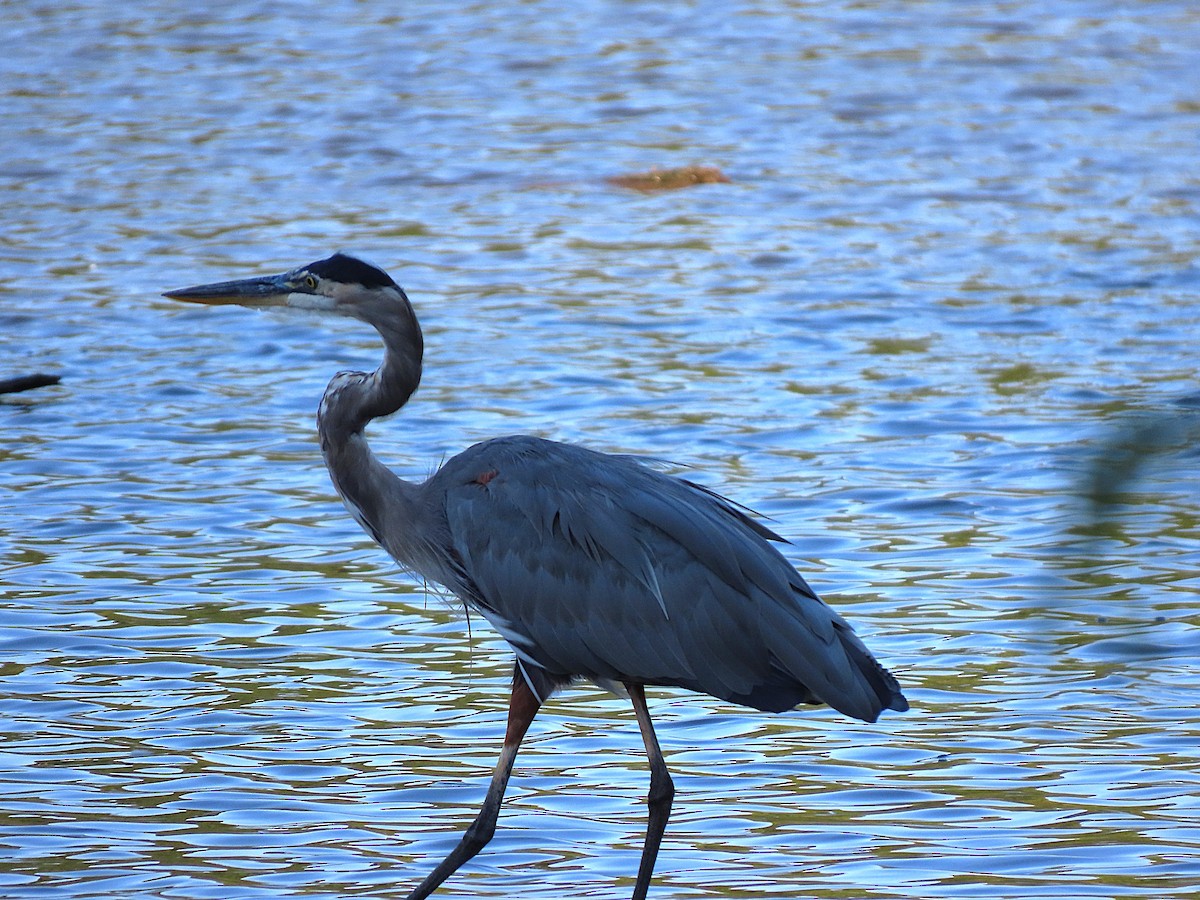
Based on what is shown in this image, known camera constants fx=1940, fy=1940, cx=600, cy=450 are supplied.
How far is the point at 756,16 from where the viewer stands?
17.9 m

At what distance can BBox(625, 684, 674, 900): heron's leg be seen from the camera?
14.9 ft

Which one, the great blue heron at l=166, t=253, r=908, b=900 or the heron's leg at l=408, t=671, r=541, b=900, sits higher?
the great blue heron at l=166, t=253, r=908, b=900

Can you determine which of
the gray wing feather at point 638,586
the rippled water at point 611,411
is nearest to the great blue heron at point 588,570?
the gray wing feather at point 638,586

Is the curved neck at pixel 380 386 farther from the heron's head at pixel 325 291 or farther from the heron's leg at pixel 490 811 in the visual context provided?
the heron's leg at pixel 490 811

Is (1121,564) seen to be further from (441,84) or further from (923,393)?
(441,84)

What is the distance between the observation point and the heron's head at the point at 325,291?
16.8 feet

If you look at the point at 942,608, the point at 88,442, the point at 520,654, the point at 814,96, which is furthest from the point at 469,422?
the point at 814,96

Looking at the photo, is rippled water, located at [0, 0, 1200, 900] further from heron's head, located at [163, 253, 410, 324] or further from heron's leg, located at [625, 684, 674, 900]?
heron's head, located at [163, 253, 410, 324]

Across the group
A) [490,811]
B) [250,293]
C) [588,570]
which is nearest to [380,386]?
Answer: [250,293]

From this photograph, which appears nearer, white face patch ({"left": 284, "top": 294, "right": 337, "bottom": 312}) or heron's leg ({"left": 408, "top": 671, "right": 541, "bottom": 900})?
heron's leg ({"left": 408, "top": 671, "right": 541, "bottom": 900})

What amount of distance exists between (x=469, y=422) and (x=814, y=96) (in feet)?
24.4

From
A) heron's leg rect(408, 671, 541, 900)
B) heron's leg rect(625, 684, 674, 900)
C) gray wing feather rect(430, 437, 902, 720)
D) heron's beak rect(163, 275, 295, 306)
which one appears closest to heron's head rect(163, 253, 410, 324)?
heron's beak rect(163, 275, 295, 306)

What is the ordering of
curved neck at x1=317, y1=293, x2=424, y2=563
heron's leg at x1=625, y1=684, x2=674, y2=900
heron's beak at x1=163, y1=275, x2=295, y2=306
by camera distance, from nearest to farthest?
heron's leg at x1=625, y1=684, x2=674, y2=900, curved neck at x1=317, y1=293, x2=424, y2=563, heron's beak at x1=163, y1=275, x2=295, y2=306

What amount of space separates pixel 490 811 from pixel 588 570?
25.0 inches
